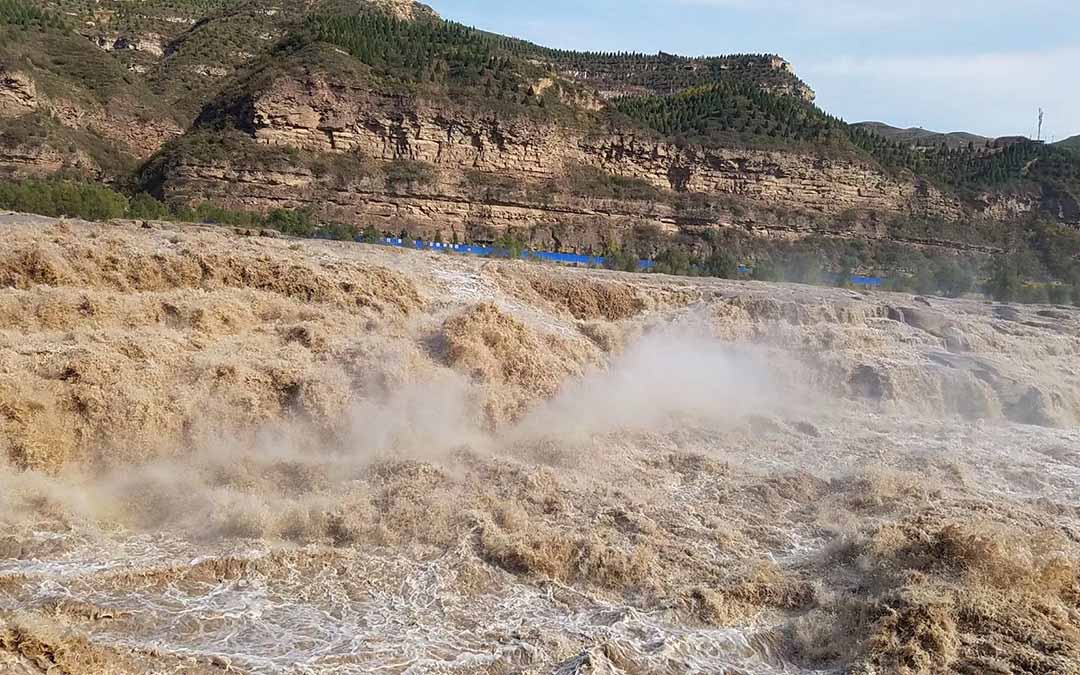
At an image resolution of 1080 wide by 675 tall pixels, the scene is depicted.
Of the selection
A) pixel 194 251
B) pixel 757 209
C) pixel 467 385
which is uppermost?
pixel 757 209

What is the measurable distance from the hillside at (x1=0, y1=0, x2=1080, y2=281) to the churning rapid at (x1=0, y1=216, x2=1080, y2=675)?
21715 mm

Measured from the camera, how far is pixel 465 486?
9133 mm

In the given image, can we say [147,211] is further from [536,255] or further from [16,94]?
[16,94]

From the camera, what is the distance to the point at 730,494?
9.80 m

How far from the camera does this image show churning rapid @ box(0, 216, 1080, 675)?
6160 mm

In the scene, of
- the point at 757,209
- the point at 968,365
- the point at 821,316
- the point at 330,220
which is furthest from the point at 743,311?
the point at 757,209

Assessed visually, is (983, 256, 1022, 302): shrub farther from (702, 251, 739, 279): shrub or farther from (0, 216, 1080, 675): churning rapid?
(0, 216, 1080, 675): churning rapid

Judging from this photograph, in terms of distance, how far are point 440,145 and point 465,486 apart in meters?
32.9

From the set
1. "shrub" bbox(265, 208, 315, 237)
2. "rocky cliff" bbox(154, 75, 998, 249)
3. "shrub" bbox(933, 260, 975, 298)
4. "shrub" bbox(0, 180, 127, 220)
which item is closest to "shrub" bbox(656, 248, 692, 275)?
"rocky cliff" bbox(154, 75, 998, 249)

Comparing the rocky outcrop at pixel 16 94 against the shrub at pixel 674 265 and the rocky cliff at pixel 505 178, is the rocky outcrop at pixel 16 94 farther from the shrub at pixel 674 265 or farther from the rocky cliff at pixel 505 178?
the shrub at pixel 674 265

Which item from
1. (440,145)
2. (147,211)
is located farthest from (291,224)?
(440,145)

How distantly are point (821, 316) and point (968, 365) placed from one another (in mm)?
3312

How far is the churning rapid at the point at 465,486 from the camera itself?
20.2 feet

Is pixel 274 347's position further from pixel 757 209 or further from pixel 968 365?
pixel 757 209
